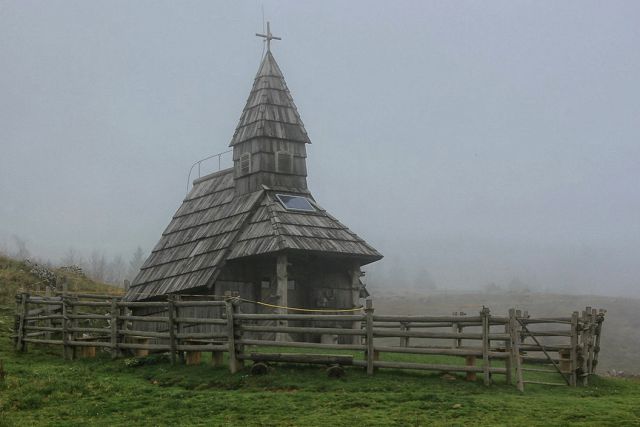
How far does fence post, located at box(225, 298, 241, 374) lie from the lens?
1938 centimetres

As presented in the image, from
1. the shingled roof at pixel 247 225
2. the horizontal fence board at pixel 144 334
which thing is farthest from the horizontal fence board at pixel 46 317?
the shingled roof at pixel 247 225

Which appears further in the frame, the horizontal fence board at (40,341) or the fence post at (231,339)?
the horizontal fence board at (40,341)

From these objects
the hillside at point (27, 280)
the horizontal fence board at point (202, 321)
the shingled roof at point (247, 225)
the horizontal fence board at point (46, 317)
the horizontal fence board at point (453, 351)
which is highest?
the shingled roof at point (247, 225)

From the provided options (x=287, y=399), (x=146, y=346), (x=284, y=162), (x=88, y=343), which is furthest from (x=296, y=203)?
(x=287, y=399)

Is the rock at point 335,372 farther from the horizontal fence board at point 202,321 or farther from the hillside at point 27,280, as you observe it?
the hillside at point 27,280

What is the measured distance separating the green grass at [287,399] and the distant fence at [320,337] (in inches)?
15.7

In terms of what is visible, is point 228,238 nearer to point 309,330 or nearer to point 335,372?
point 309,330

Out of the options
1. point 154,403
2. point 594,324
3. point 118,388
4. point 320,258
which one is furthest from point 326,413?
point 320,258

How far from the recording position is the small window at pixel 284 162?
30.5m

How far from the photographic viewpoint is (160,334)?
21.2 meters

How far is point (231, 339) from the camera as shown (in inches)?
767

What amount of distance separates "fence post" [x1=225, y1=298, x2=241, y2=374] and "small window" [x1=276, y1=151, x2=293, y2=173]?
1127 centimetres

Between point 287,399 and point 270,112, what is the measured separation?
1644 cm

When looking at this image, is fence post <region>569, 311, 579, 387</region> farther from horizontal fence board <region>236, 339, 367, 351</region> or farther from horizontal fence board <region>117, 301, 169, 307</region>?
horizontal fence board <region>117, 301, 169, 307</region>
